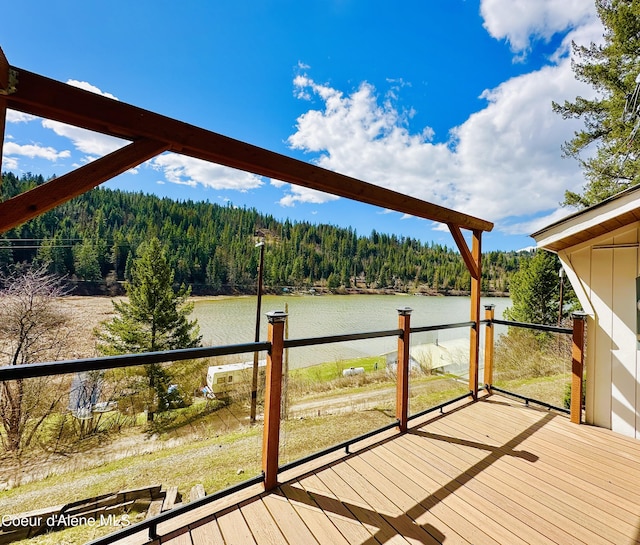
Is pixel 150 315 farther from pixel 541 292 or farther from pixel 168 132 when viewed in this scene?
pixel 541 292

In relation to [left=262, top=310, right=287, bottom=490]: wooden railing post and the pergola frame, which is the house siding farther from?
[left=262, top=310, right=287, bottom=490]: wooden railing post

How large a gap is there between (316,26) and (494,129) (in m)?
6.22

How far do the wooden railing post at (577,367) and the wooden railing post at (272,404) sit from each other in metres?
3.04

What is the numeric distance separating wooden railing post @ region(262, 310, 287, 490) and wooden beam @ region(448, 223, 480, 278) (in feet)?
7.52

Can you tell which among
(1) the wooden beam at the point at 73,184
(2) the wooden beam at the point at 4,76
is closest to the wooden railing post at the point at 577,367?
(1) the wooden beam at the point at 73,184

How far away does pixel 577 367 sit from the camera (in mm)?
3107

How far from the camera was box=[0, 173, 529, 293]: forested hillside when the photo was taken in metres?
13.3

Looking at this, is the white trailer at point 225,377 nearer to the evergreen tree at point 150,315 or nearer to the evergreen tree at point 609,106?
the evergreen tree at point 150,315

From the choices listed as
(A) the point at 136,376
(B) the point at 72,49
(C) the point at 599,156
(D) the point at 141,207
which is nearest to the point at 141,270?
(D) the point at 141,207

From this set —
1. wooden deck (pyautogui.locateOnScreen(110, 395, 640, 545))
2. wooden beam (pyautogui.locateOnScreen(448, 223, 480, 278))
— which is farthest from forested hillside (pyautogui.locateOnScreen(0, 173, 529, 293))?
wooden beam (pyautogui.locateOnScreen(448, 223, 480, 278))

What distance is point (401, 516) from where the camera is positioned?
1.79 metres

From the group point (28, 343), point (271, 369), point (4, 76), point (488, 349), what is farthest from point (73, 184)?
point (28, 343)

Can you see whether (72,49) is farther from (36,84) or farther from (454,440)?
(454,440)

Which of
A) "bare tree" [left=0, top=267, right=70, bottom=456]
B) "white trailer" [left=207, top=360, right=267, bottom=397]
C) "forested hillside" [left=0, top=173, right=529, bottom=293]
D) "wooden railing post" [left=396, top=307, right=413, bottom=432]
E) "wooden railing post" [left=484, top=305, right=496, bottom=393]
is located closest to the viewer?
"wooden railing post" [left=396, top=307, right=413, bottom=432]
